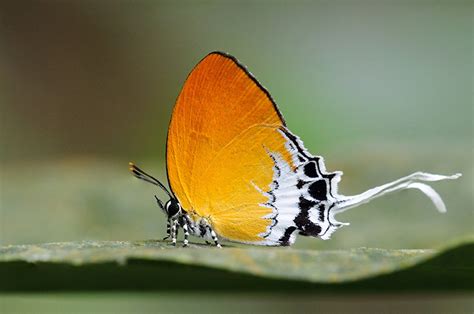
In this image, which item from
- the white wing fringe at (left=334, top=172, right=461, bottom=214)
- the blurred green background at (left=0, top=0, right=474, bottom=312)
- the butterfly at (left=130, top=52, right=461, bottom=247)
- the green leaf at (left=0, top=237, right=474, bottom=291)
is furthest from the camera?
the blurred green background at (left=0, top=0, right=474, bottom=312)

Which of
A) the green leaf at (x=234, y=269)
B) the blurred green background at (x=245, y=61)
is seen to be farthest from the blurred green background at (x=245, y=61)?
the green leaf at (x=234, y=269)

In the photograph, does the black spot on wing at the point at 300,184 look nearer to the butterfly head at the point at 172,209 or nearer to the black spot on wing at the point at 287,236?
the black spot on wing at the point at 287,236

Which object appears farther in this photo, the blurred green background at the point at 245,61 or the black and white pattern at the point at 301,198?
the blurred green background at the point at 245,61

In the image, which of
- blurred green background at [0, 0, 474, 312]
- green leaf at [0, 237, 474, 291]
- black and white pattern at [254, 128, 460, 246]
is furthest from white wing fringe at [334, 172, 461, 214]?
blurred green background at [0, 0, 474, 312]

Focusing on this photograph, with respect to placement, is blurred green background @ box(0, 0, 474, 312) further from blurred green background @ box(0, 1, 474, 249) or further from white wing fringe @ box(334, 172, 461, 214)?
white wing fringe @ box(334, 172, 461, 214)

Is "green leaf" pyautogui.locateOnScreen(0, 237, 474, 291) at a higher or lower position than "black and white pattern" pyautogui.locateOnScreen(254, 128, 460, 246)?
lower
